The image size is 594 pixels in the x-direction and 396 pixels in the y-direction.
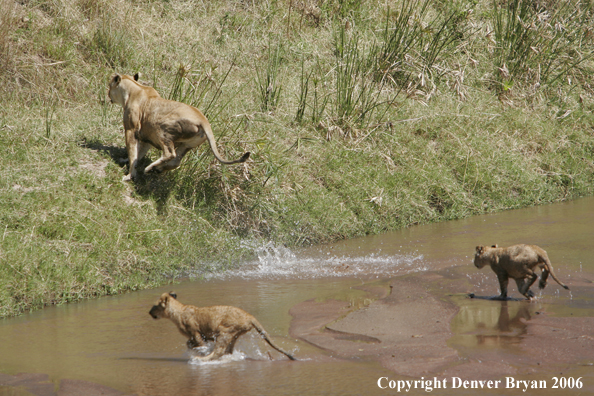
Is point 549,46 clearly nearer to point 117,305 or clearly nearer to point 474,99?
point 474,99

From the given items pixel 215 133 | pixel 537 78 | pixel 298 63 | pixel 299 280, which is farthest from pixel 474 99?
pixel 299 280

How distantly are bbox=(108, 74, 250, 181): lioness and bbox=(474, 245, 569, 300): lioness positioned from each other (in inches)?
126

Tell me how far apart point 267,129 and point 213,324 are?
6.16 m

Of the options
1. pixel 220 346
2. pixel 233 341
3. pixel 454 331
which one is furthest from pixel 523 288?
pixel 220 346

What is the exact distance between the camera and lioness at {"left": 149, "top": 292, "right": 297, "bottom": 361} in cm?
461

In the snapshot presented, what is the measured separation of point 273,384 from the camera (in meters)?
4.23

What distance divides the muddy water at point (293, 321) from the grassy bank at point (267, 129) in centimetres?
72

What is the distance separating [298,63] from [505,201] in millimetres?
5170

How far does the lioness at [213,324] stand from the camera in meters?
4.61

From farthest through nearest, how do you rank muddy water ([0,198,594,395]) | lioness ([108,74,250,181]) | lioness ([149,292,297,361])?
1. lioness ([108,74,250,181])
2. lioness ([149,292,297,361])
3. muddy water ([0,198,594,395])

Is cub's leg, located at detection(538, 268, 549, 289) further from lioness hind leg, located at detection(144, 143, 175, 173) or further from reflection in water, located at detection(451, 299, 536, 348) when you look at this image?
lioness hind leg, located at detection(144, 143, 175, 173)

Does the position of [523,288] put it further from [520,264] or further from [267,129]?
[267,129]

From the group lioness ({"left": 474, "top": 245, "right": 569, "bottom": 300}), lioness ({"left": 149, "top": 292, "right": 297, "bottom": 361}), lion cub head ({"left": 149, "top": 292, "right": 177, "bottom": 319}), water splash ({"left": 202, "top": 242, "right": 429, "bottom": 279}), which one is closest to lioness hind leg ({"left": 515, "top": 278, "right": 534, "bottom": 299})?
lioness ({"left": 474, "top": 245, "right": 569, "bottom": 300})

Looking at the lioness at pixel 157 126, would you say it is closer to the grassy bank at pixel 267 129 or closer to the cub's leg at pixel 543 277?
the grassy bank at pixel 267 129
